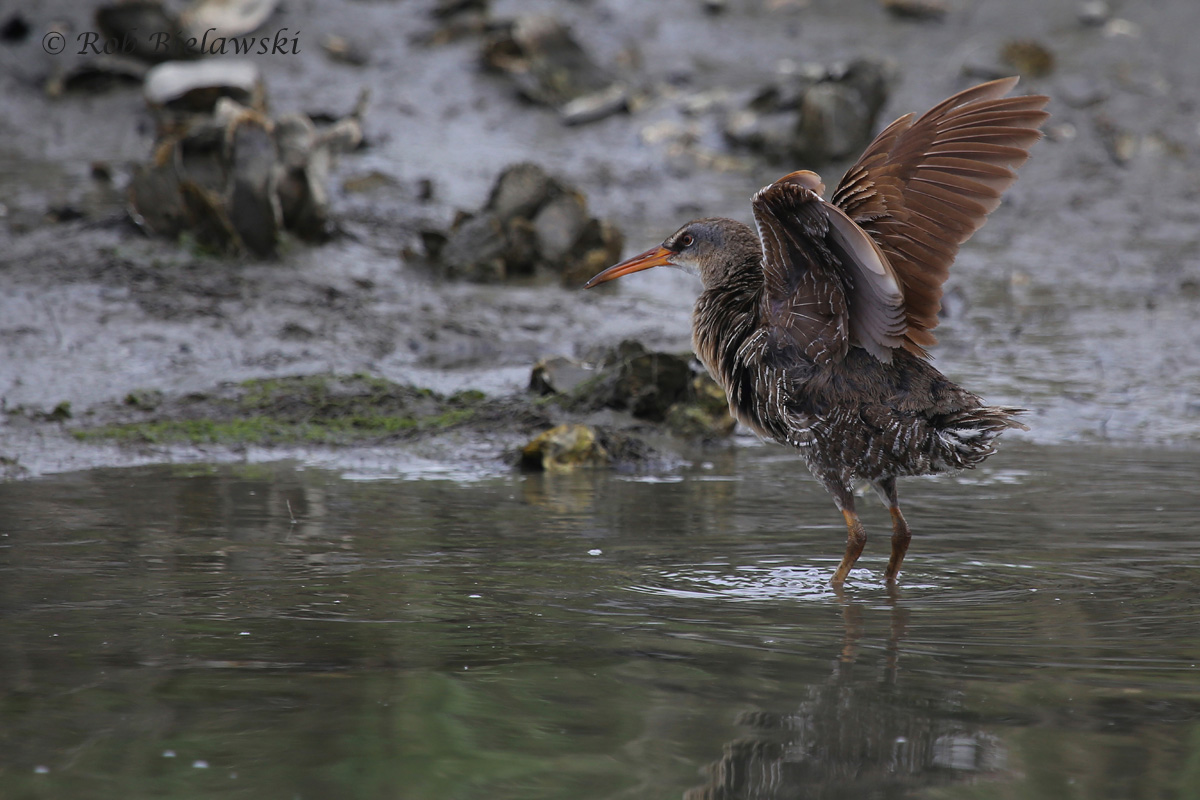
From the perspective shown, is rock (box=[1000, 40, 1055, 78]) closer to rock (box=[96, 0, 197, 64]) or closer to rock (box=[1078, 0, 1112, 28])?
rock (box=[1078, 0, 1112, 28])

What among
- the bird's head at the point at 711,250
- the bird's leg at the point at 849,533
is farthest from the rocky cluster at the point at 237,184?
the bird's leg at the point at 849,533

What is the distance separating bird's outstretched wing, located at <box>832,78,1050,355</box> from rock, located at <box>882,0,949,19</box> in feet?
33.3

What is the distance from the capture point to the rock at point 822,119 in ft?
38.3

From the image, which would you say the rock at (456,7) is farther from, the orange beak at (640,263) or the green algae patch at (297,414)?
the orange beak at (640,263)

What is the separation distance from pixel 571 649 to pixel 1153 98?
1150 centimetres

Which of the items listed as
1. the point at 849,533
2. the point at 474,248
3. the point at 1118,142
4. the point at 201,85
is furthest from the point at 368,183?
the point at 849,533

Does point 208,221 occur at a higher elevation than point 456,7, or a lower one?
lower

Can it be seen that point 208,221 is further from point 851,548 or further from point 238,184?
point 851,548

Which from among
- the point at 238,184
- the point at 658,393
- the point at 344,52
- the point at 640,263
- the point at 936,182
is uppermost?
the point at 344,52

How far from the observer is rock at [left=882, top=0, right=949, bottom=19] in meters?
14.0

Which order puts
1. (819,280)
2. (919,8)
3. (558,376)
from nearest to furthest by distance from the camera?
1. (819,280)
2. (558,376)
3. (919,8)

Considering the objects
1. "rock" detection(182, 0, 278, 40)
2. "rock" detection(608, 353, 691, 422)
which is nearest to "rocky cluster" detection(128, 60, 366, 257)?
"rock" detection(182, 0, 278, 40)

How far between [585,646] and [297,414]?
421 centimetres

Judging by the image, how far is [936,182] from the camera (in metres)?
4.56
